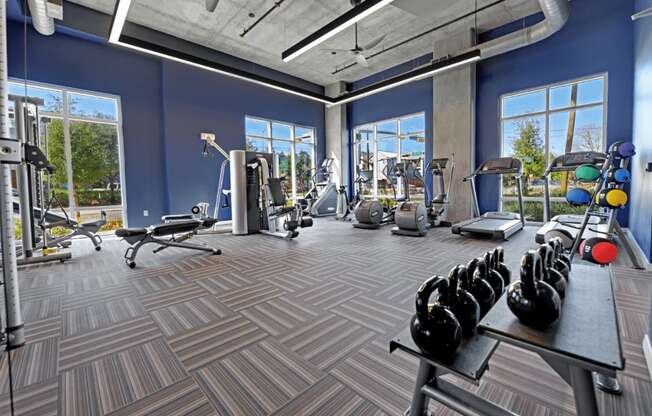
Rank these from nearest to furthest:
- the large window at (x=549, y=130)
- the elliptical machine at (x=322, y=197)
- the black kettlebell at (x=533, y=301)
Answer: the black kettlebell at (x=533, y=301) < the large window at (x=549, y=130) < the elliptical machine at (x=322, y=197)

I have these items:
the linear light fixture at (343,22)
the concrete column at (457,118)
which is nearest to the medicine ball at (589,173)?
the linear light fixture at (343,22)

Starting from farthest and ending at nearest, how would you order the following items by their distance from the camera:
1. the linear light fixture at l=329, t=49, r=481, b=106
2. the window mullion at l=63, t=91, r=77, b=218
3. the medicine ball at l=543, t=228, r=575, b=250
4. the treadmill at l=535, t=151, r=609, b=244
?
the window mullion at l=63, t=91, r=77, b=218
the linear light fixture at l=329, t=49, r=481, b=106
the treadmill at l=535, t=151, r=609, b=244
the medicine ball at l=543, t=228, r=575, b=250

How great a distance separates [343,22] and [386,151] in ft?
19.0

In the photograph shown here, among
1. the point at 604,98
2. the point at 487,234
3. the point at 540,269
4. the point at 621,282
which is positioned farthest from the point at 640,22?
the point at 540,269

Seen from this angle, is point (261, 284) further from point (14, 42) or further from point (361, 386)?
point (14, 42)

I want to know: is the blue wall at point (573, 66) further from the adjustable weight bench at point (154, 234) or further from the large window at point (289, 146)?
the adjustable weight bench at point (154, 234)

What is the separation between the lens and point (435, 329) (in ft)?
3.07

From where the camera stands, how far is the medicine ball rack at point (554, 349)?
804 mm

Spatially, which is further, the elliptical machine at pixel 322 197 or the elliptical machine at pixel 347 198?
the elliptical machine at pixel 322 197

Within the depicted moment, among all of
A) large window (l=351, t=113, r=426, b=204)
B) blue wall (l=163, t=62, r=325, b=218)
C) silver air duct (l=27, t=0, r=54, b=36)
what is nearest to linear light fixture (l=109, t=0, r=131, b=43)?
silver air duct (l=27, t=0, r=54, b=36)

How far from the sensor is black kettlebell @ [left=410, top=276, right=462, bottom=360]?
3.04ft

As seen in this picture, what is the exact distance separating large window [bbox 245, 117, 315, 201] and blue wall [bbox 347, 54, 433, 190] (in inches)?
64.1

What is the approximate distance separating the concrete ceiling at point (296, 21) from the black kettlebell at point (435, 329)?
5.62 m

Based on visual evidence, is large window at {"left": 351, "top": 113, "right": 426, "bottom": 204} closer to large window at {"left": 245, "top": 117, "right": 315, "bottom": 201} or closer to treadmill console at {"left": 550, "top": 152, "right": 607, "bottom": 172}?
large window at {"left": 245, "top": 117, "right": 315, "bottom": 201}
